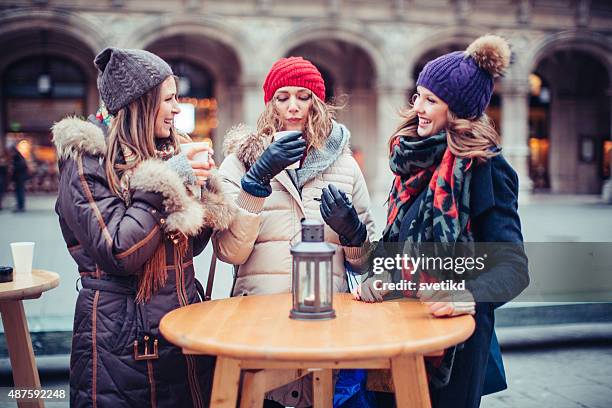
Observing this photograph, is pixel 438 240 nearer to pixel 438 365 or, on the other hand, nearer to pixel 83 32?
pixel 438 365

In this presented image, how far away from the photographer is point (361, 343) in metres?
1.63

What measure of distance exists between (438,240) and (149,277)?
96 centimetres

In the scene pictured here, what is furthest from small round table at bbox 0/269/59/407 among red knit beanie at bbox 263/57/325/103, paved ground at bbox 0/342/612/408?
red knit beanie at bbox 263/57/325/103

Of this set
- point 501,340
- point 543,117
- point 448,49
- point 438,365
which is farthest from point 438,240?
point 543,117

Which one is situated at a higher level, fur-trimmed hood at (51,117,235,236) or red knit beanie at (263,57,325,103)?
red knit beanie at (263,57,325,103)

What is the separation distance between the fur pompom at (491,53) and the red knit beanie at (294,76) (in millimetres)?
690

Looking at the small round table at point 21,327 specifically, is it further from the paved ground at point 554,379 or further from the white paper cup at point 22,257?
the paved ground at point 554,379

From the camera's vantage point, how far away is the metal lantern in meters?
1.91

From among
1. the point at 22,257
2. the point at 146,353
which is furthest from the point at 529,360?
the point at 22,257

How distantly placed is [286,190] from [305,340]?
2.95 ft

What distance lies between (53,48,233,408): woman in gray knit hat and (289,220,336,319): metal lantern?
37 cm

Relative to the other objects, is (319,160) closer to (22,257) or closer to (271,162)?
(271,162)

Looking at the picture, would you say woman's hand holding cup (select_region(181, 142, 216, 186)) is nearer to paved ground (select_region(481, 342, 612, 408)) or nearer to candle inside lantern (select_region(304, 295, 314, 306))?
candle inside lantern (select_region(304, 295, 314, 306))

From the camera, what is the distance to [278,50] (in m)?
15.4
